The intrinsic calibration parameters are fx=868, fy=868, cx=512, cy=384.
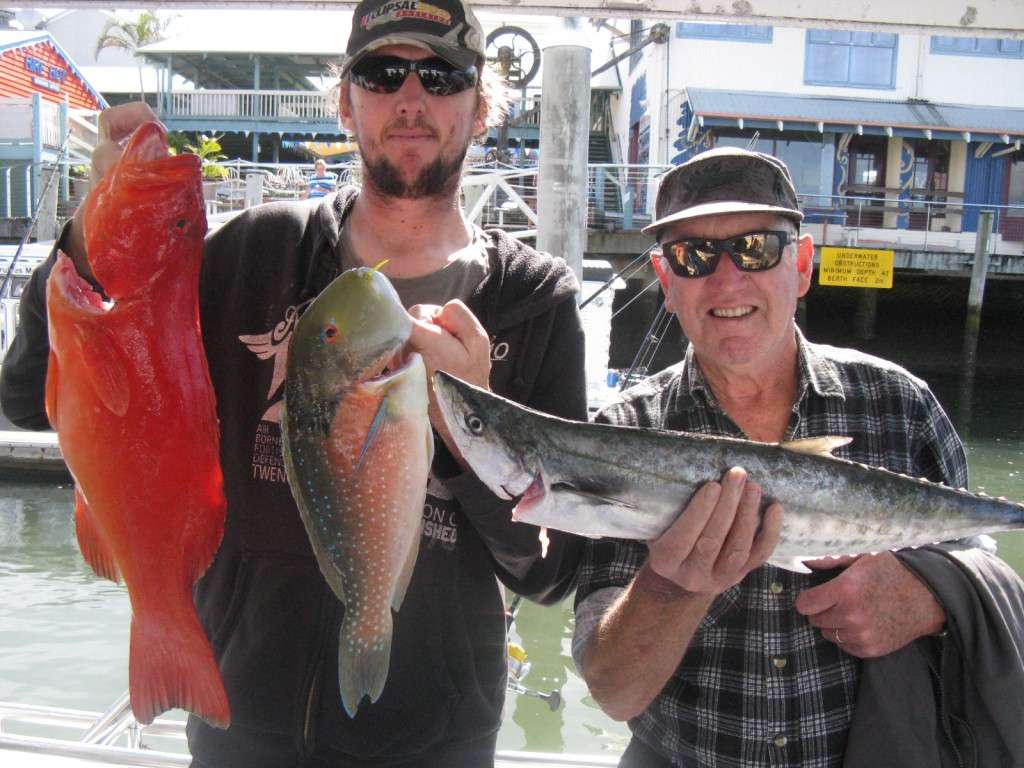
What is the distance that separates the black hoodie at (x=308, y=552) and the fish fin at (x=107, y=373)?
364 mm

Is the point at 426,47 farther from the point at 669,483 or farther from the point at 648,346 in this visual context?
the point at 648,346

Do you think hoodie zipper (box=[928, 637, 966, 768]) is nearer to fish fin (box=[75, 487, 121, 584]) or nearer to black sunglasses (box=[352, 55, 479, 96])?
black sunglasses (box=[352, 55, 479, 96])

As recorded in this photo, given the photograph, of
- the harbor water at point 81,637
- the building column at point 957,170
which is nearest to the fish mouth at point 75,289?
the harbor water at point 81,637

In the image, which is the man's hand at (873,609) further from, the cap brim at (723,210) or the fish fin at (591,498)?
the cap brim at (723,210)

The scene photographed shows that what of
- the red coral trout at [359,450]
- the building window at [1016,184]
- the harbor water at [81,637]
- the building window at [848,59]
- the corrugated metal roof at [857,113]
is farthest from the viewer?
the building window at [1016,184]

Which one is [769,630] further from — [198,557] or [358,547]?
[198,557]

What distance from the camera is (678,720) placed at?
2.50 meters

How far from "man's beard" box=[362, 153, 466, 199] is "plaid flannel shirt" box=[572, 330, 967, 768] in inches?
34.8

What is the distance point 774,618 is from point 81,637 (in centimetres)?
737

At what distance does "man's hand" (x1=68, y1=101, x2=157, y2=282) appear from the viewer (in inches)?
80.3

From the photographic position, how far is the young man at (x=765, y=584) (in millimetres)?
2258

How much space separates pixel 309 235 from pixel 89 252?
66cm

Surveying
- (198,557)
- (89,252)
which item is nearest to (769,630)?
(198,557)

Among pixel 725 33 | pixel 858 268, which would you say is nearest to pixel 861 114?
pixel 725 33
